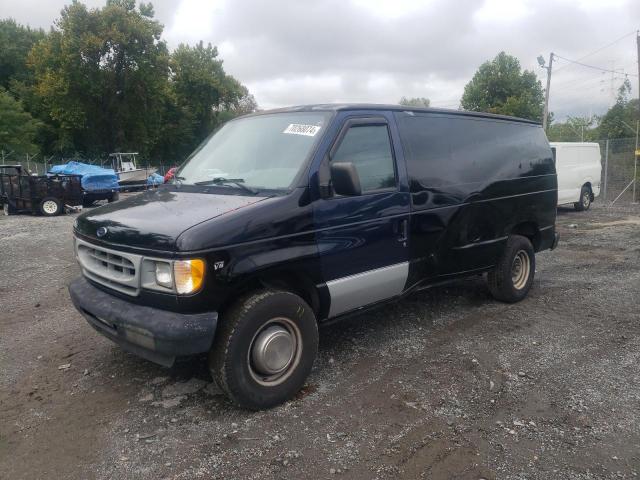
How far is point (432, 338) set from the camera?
16.1 feet

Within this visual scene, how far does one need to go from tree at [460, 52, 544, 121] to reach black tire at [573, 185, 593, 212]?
27242 mm

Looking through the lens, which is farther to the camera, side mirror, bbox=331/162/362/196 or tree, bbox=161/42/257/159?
tree, bbox=161/42/257/159

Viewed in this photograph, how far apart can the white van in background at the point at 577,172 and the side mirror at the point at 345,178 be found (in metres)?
12.7

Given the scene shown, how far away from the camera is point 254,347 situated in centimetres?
349

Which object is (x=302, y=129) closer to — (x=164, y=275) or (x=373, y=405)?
(x=164, y=275)

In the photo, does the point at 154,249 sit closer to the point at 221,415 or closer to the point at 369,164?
the point at 221,415

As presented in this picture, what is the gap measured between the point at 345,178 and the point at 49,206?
15.0 m

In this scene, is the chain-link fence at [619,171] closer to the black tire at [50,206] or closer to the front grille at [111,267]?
the black tire at [50,206]

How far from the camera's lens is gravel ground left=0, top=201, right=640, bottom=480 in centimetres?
300

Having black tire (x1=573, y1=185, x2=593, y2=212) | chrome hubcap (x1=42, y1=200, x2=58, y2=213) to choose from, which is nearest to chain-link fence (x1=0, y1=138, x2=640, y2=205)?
black tire (x1=573, y1=185, x2=593, y2=212)

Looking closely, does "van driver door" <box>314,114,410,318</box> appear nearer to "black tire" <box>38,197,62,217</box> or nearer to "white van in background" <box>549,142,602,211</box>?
"white van in background" <box>549,142,602,211</box>

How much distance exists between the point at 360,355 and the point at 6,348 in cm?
334

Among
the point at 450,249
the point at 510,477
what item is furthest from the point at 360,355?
the point at 510,477

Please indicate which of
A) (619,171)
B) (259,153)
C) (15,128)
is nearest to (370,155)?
(259,153)
